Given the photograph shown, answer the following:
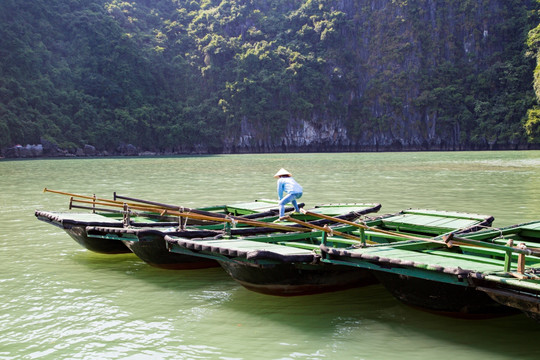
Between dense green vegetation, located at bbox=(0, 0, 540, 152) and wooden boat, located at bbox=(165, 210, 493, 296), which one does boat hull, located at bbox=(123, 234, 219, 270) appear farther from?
dense green vegetation, located at bbox=(0, 0, 540, 152)

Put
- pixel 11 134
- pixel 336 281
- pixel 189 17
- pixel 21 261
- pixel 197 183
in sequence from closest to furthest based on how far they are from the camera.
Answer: pixel 336 281 → pixel 21 261 → pixel 197 183 → pixel 11 134 → pixel 189 17

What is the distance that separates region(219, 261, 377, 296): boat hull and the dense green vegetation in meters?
59.6

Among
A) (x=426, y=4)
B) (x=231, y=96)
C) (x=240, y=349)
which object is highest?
(x=426, y=4)

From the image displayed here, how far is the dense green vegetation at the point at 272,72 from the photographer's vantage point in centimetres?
6469

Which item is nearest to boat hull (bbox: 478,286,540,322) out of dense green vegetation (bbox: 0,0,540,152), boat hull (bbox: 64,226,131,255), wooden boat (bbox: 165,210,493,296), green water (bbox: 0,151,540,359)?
green water (bbox: 0,151,540,359)

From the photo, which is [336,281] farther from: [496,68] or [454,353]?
[496,68]

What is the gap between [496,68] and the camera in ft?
222

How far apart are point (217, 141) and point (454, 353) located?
71.9 metres

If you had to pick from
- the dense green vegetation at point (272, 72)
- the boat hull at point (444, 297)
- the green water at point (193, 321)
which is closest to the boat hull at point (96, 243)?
the green water at point (193, 321)

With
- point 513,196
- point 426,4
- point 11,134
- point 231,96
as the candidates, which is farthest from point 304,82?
point 513,196

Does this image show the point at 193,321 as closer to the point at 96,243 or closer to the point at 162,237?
the point at 162,237

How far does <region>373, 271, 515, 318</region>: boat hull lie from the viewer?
4.70 metres

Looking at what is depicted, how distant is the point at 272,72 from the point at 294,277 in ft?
239

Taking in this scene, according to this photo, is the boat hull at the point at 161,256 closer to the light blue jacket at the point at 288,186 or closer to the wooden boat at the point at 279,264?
the wooden boat at the point at 279,264
